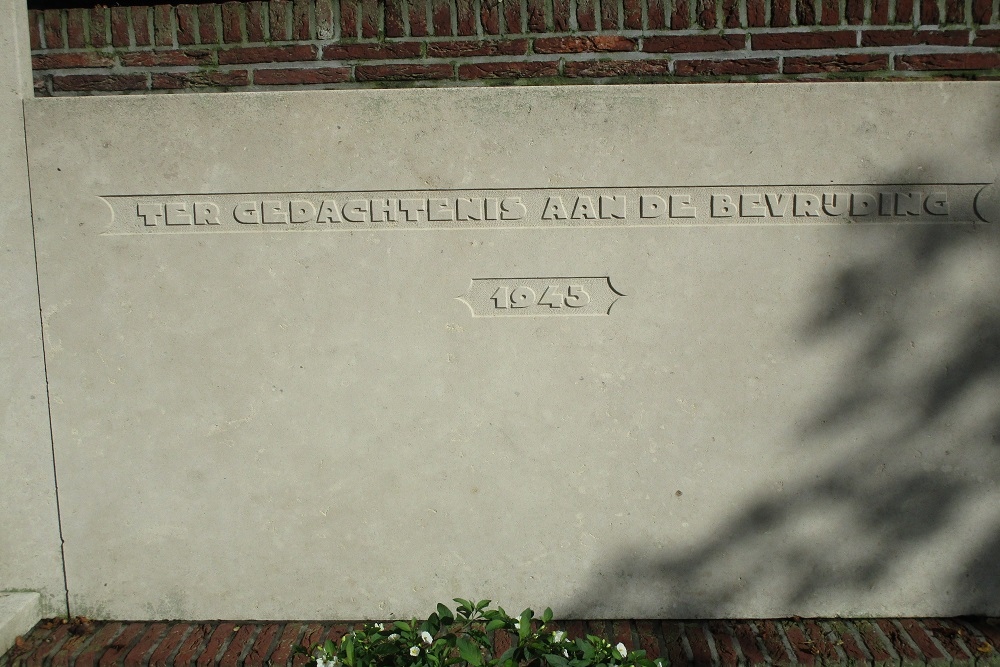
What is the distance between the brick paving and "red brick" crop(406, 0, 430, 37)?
225 cm

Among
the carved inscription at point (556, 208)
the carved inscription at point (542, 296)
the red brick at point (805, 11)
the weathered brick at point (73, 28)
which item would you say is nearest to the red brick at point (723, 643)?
the carved inscription at point (542, 296)

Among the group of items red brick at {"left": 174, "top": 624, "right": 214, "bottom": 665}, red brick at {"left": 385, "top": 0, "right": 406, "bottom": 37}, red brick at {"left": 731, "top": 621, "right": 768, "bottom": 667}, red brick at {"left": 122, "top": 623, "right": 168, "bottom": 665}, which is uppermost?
red brick at {"left": 385, "top": 0, "right": 406, "bottom": 37}

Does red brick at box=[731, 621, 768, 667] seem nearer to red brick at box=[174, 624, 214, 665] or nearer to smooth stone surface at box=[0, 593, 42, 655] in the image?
red brick at box=[174, 624, 214, 665]

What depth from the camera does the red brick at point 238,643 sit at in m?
2.57

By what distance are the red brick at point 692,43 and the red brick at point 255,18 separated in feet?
4.75

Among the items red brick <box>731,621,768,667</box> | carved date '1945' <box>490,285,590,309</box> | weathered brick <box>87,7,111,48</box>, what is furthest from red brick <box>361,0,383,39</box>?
red brick <box>731,621,768,667</box>

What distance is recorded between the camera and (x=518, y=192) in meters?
2.57

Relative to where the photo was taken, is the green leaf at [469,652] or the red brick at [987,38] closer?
the green leaf at [469,652]

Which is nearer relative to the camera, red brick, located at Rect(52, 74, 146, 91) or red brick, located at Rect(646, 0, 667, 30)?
red brick, located at Rect(646, 0, 667, 30)

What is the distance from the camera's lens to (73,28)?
286 centimetres

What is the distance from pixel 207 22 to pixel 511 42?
3.81ft

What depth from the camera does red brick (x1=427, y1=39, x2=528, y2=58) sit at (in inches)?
109

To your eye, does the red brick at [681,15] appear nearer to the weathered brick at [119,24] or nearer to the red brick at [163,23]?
the red brick at [163,23]

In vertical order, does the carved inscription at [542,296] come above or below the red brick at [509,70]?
below
